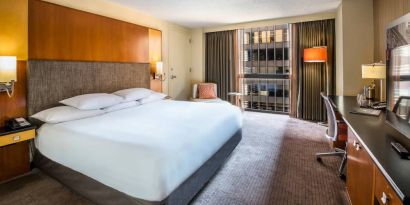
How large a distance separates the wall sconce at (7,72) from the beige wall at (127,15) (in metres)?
1.16

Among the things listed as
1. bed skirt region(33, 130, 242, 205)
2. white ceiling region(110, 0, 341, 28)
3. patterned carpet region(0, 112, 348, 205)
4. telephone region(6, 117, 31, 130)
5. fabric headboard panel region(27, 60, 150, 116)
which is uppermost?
white ceiling region(110, 0, 341, 28)

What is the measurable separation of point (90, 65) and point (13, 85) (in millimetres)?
1059

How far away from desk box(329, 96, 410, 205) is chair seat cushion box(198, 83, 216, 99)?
3.90m

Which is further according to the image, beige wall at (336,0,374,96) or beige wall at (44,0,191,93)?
beige wall at (336,0,374,96)

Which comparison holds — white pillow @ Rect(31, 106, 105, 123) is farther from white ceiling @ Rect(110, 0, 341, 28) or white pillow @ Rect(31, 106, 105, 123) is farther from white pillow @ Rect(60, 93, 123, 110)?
white ceiling @ Rect(110, 0, 341, 28)

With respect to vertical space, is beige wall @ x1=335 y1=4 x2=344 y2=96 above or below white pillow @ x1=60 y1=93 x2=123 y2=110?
above

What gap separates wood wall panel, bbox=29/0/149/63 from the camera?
9.45 ft

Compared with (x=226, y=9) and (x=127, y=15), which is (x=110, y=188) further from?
(x=226, y=9)

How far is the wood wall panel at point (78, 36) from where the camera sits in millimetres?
2879

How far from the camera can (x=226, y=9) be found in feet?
14.8

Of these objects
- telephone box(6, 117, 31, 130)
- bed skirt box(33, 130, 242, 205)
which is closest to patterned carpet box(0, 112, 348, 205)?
bed skirt box(33, 130, 242, 205)

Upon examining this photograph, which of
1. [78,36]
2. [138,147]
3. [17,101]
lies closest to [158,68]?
[78,36]

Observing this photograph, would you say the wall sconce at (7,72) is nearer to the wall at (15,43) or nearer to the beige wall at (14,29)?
the wall at (15,43)

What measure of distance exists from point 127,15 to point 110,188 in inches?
140
